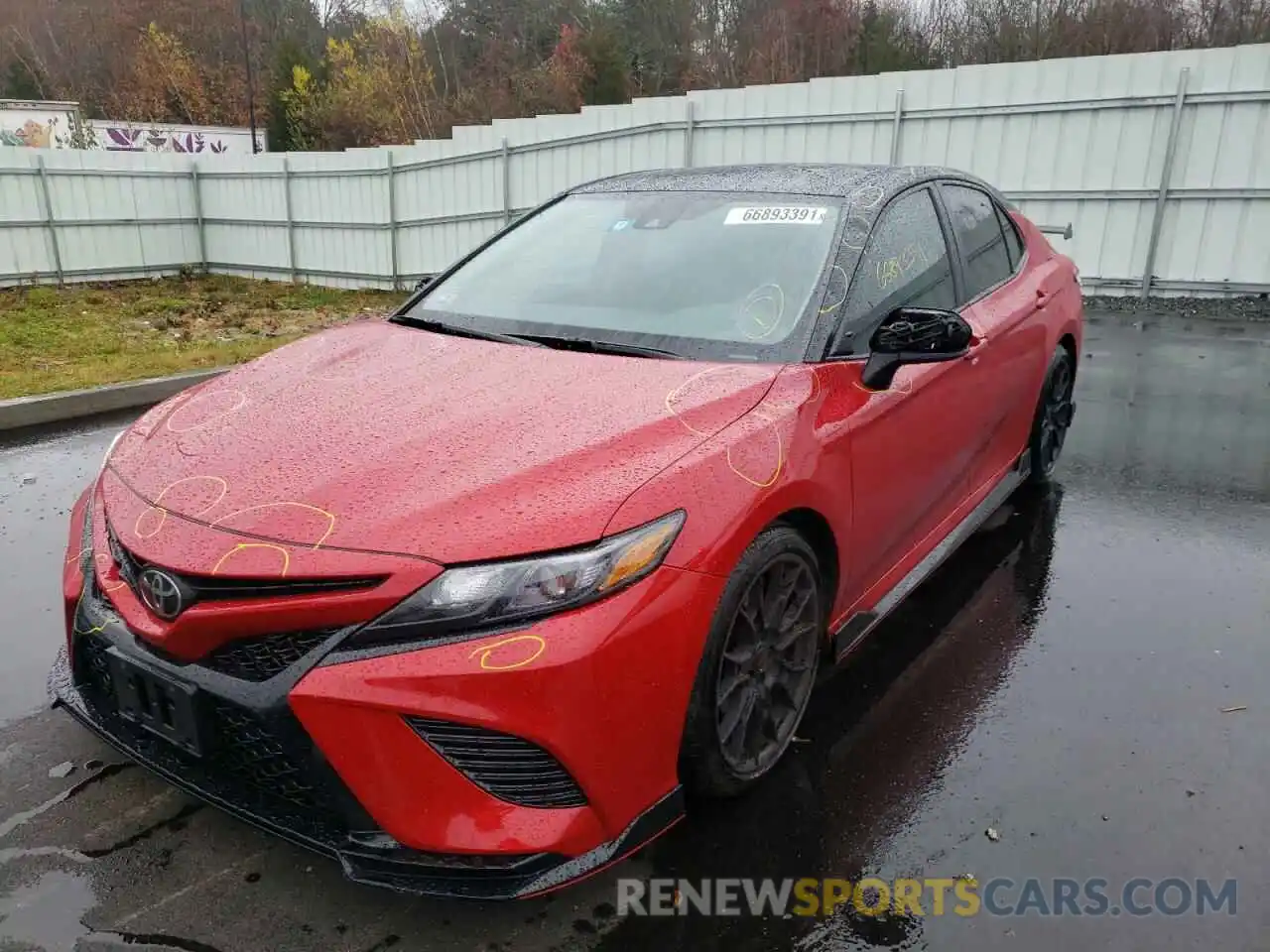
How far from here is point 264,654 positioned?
1.83 meters

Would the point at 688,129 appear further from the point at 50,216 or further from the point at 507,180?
the point at 50,216

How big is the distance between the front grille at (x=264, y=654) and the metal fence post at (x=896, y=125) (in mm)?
10175

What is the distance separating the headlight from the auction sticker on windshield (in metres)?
1.56

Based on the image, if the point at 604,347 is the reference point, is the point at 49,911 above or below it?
below

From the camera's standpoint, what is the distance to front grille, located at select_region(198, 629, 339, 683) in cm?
181

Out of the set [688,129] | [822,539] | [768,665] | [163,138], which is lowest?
[768,665]

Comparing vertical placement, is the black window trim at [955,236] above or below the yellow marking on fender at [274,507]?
above

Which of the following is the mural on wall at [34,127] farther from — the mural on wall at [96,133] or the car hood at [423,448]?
the car hood at [423,448]

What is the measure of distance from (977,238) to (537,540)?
109 inches

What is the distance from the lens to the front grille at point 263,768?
5.84 ft

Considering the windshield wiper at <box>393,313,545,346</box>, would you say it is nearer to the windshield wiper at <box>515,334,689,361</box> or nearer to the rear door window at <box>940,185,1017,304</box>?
the windshield wiper at <box>515,334,689,361</box>

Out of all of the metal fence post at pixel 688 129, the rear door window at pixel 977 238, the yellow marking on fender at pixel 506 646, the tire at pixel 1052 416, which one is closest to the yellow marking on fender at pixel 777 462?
the yellow marking on fender at pixel 506 646

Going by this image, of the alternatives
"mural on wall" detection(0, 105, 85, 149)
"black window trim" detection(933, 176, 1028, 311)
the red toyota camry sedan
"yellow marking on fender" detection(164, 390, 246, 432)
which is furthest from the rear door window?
"mural on wall" detection(0, 105, 85, 149)

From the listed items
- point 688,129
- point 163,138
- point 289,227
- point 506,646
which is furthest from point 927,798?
point 163,138
